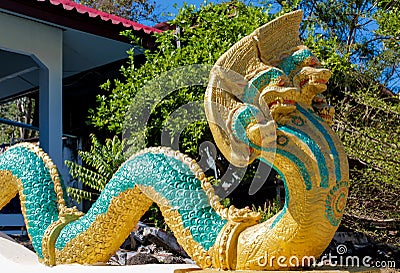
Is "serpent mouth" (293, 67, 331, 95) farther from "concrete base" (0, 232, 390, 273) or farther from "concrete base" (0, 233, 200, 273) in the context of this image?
"concrete base" (0, 233, 200, 273)

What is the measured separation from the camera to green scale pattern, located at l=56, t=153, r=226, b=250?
2.20 meters

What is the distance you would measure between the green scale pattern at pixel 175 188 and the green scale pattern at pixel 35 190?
0.41 metres

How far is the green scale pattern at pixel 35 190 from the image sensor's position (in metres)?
2.82

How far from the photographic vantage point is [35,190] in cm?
292

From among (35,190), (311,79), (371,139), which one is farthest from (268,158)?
(371,139)

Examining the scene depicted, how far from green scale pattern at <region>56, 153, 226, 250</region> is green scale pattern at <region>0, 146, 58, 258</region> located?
0.41 m

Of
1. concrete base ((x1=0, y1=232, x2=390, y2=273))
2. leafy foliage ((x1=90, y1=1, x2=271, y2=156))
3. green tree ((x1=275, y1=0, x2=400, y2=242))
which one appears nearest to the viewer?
concrete base ((x1=0, y1=232, x2=390, y2=273))

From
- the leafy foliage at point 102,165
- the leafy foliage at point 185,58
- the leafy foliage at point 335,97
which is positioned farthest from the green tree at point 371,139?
the leafy foliage at point 102,165

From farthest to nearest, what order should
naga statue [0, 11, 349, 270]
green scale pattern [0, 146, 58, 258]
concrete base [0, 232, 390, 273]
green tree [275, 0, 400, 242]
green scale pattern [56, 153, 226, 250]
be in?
green tree [275, 0, 400, 242]
green scale pattern [0, 146, 58, 258]
green scale pattern [56, 153, 226, 250]
concrete base [0, 232, 390, 273]
naga statue [0, 11, 349, 270]

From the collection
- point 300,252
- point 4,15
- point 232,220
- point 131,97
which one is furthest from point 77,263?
point 4,15

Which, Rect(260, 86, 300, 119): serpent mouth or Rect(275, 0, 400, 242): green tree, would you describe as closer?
Rect(260, 86, 300, 119): serpent mouth

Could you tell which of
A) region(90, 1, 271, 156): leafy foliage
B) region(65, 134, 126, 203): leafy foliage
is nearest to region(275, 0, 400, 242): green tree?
region(90, 1, 271, 156): leafy foliage

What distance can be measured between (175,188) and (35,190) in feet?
3.15

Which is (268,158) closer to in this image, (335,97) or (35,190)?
(35,190)
